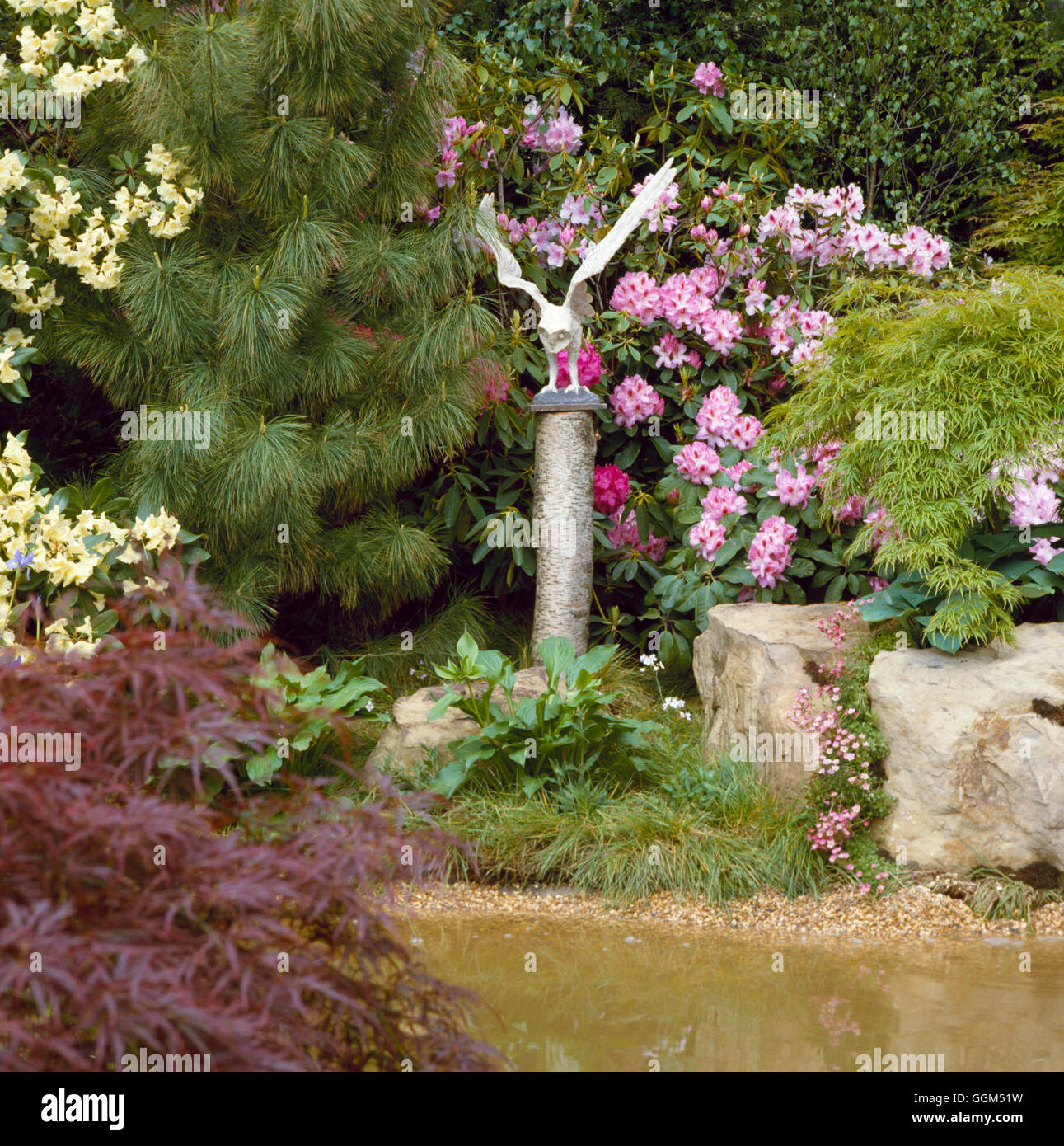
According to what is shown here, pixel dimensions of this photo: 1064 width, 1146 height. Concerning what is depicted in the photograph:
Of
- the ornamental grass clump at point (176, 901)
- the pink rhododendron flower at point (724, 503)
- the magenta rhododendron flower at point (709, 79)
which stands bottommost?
the ornamental grass clump at point (176, 901)

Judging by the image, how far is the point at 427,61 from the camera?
4.54 meters

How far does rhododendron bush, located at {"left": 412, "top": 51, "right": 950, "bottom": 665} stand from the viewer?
16.6ft

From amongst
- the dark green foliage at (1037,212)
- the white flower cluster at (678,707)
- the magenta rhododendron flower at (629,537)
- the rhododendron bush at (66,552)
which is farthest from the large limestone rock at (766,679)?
the dark green foliage at (1037,212)

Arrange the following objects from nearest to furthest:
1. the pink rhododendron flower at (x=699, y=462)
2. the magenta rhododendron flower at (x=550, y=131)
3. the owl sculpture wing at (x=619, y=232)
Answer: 1. the owl sculpture wing at (x=619, y=232)
2. the pink rhododendron flower at (x=699, y=462)
3. the magenta rhododendron flower at (x=550, y=131)

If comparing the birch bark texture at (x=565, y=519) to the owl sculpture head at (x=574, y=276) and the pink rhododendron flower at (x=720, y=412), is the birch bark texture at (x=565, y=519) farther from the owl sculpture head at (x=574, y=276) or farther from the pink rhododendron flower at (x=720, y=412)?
the pink rhododendron flower at (x=720, y=412)

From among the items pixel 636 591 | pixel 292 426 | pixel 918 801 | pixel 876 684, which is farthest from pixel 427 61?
pixel 918 801

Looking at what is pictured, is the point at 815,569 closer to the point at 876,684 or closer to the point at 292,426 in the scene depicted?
the point at 876,684

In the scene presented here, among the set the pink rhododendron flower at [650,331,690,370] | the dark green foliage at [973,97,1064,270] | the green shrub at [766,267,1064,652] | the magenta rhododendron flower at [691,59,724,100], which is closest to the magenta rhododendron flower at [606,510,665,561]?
the pink rhododendron flower at [650,331,690,370]

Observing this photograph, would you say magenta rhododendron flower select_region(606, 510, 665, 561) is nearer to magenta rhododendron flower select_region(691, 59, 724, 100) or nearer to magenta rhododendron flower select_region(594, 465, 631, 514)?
magenta rhododendron flower select_region(594, 465, 631, 514)

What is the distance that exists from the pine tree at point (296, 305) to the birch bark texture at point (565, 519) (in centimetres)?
37

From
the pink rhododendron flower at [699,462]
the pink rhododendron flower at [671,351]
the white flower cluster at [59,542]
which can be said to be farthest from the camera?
the pink rhododendron flower at [671,351]

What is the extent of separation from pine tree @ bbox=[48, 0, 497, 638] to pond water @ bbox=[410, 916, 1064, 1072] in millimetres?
1772

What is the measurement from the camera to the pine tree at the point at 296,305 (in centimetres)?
425

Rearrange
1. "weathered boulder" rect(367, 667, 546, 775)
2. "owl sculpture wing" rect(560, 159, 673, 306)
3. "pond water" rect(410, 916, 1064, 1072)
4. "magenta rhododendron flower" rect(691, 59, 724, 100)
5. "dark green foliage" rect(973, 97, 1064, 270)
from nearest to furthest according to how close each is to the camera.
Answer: "pond water" rect(410, 916, 1064, 1072)
"weathered boulder" rect(367, 667, 546, 775)
"owl sculpture wing" rect(560, 159, 673, 306)
"magenta rhododendron flower" rect(691, 59, 724, 100)
"dark green foliage" rect(973, 97, 1064, 270)
